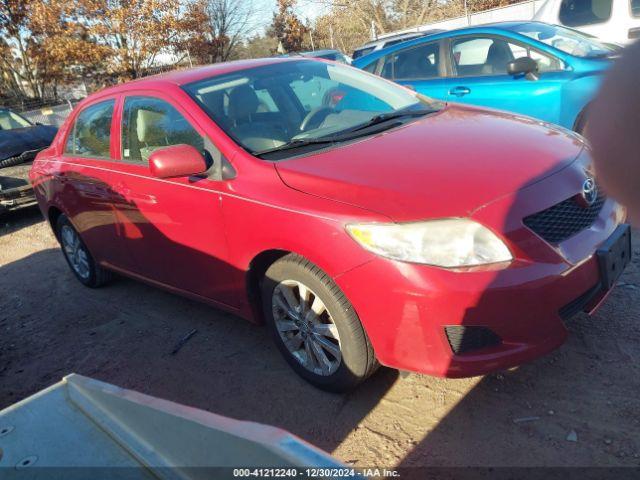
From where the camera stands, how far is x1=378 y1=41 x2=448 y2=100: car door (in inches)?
249

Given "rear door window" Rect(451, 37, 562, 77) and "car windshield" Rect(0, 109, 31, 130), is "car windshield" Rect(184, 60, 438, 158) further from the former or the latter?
"car windshield" Rect(0, 109, 31, 130)

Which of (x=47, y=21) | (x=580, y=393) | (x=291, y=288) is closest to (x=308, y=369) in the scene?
(x=291, y=288)

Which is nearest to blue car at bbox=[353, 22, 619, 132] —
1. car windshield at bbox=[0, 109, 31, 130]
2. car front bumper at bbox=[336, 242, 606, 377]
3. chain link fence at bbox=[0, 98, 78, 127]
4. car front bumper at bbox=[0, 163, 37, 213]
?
car front bumper at bbox=[336, 242, 606, 377]

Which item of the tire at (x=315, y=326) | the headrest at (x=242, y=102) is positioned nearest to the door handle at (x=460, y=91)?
the headrest at (x=242, y=102)

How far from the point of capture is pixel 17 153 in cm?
879

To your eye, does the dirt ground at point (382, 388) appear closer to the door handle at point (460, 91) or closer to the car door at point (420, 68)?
the door handle at point (460, 91)

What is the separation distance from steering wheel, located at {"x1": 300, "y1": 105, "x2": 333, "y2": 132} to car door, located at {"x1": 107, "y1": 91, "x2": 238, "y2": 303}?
604 millimetres

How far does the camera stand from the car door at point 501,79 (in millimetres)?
5430

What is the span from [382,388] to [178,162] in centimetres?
166

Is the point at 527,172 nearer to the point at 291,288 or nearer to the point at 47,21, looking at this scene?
the point at 291,288

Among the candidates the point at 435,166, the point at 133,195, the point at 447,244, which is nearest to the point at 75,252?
the point at 133,195

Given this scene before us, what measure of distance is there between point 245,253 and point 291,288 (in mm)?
345

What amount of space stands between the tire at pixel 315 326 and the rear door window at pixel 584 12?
802cm

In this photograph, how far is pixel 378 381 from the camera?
120 inches
